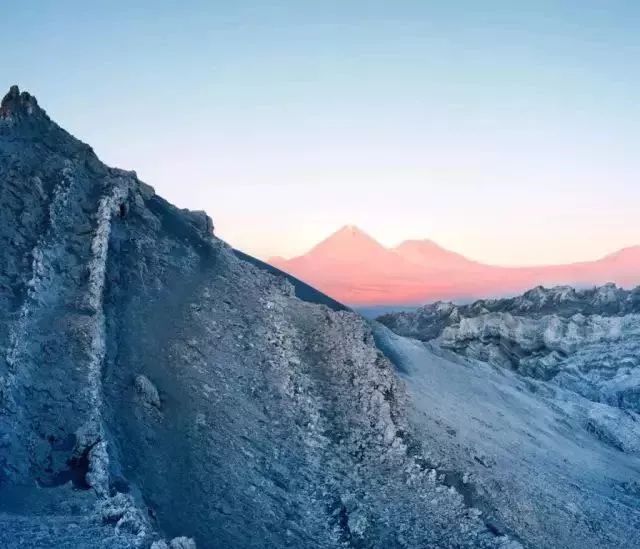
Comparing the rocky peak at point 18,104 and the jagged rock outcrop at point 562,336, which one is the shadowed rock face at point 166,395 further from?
the jagged rock outcrop at point 562,336

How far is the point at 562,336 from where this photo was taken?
44.0m

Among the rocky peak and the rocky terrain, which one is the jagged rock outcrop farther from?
the rocky peak

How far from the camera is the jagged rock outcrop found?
39.3 meters

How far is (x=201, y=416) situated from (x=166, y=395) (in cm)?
103

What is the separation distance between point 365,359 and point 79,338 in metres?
8.95

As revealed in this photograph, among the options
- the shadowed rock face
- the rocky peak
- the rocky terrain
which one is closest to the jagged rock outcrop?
the rocky terrain

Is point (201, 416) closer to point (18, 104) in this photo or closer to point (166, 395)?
point (166, 395)

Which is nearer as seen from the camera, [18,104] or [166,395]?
[166,395]

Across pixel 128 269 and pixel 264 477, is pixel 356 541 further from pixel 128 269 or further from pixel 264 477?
pixel 128 269

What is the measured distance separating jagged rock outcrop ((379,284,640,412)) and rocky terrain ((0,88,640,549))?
1510cm

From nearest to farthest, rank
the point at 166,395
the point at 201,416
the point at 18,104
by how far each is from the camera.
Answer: the point at 201,416
the point at 166,395
the point at 18,104

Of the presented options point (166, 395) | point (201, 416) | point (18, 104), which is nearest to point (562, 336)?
point (201, 416)

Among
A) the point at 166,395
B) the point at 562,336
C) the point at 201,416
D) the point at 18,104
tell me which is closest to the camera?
the point at 201,416

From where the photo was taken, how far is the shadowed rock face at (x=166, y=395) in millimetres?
12547
